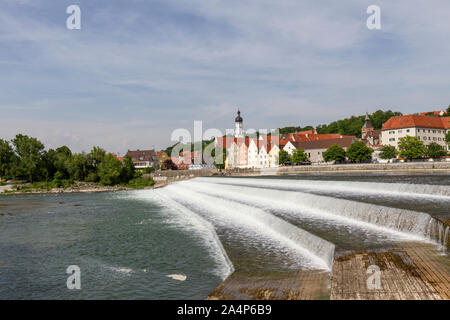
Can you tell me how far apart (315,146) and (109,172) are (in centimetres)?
7544

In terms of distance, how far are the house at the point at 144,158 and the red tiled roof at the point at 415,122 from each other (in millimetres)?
98379

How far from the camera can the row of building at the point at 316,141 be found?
360ft

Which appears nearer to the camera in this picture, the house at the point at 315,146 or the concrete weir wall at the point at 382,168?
the concrete weir wall at the point at 382,168

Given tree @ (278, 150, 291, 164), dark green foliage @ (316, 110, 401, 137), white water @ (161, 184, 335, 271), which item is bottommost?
white water @ (161, 184, 335, 271)

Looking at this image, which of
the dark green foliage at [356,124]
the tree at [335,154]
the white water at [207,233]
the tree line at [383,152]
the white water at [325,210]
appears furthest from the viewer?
the dark green foliage at [356,124]

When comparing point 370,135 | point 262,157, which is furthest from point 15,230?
point 370,135

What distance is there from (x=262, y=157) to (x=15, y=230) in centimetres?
10523

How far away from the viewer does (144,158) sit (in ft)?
529

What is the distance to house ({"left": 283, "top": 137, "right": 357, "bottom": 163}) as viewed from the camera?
120m

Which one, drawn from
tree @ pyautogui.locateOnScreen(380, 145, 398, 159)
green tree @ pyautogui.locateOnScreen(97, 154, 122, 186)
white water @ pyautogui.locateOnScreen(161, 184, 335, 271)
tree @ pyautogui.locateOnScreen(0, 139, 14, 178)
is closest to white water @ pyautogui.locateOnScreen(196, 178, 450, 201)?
white water @ pyautogui.locateOnScreen(161, 184, 335, 271)

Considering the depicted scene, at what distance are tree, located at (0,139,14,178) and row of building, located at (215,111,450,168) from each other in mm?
69594

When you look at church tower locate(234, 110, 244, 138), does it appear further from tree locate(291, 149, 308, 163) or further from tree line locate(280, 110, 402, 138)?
tree line locate(280, 110, 402, 138)

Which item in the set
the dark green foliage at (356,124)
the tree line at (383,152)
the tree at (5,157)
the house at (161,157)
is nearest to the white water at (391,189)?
the tree line at (383,152)

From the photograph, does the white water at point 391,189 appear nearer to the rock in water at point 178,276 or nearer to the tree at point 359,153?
the rock in water at point 178,276
